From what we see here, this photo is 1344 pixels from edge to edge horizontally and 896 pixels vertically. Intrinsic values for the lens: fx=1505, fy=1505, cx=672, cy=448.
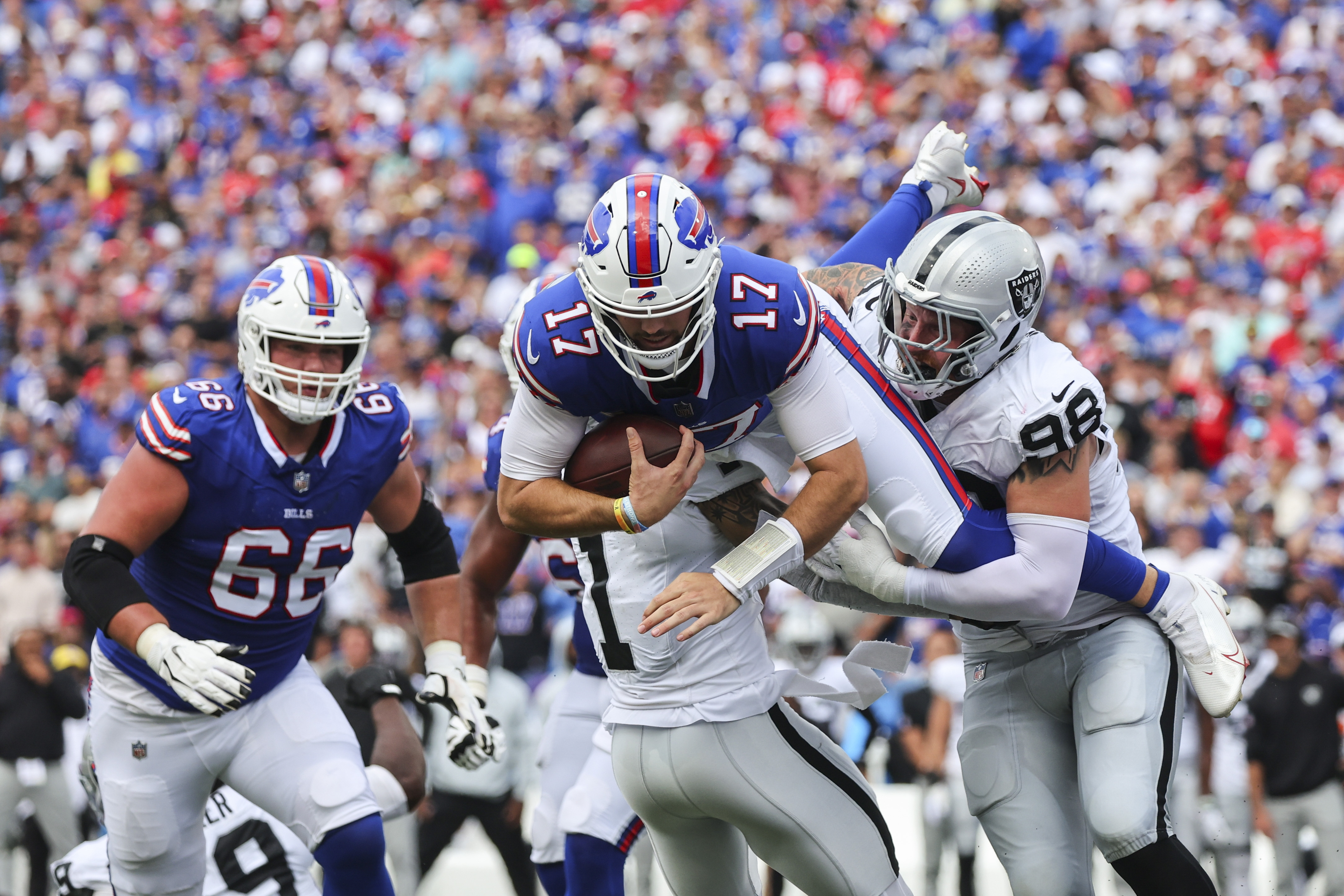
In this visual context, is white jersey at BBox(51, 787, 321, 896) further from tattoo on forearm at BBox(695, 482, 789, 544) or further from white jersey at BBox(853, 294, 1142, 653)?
white jersey at BBox(853, 294, 1142, 653)

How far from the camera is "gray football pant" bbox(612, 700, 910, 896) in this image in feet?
11.2

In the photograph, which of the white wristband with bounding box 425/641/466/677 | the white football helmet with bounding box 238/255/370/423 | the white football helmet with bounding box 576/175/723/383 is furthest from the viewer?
the white wristband with bounding box 425/641/466/677

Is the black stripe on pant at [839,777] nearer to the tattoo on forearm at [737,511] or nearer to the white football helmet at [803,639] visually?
the tattoo on forearm at [737,511]

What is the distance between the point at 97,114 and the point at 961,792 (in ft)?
39.2

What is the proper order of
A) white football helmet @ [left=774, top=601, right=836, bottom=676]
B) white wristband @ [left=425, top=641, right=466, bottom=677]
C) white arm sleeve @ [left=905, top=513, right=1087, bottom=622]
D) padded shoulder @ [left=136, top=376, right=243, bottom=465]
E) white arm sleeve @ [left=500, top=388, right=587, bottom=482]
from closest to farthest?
1. white arm sleeve @ [left=500, top=388, right=587, bottom=482]
2. white arm sleeve @ [left=905, top=513, right=1087, bottom=622]
3. padded shoulder @ [left=136, top=376, right=243, bottom=465]
4. white wristband @ [left=425, top=641, right=466, bottom=677]
5. white football helmet @ [left=774, top=601, right=836, bottom=676]

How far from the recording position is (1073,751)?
151 inches

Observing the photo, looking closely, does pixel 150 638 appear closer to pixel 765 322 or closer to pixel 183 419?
pixel 183 419

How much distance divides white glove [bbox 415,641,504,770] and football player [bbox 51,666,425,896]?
1.29 feet

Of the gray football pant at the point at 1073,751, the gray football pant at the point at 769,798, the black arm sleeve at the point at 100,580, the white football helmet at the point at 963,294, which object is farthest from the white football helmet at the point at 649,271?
the black arm sleeve at the point at 100,580

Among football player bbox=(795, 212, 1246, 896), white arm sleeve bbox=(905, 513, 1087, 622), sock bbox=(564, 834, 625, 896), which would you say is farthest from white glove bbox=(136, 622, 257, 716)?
white arm sleeve bbox=(905, 513, 1087, 622)

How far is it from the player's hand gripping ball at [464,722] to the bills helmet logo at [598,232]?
60.3 inches

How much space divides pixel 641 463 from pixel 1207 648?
1575mm

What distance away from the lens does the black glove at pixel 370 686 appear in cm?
477

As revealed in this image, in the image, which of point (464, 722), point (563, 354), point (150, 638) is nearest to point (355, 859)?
point (464, 722)
